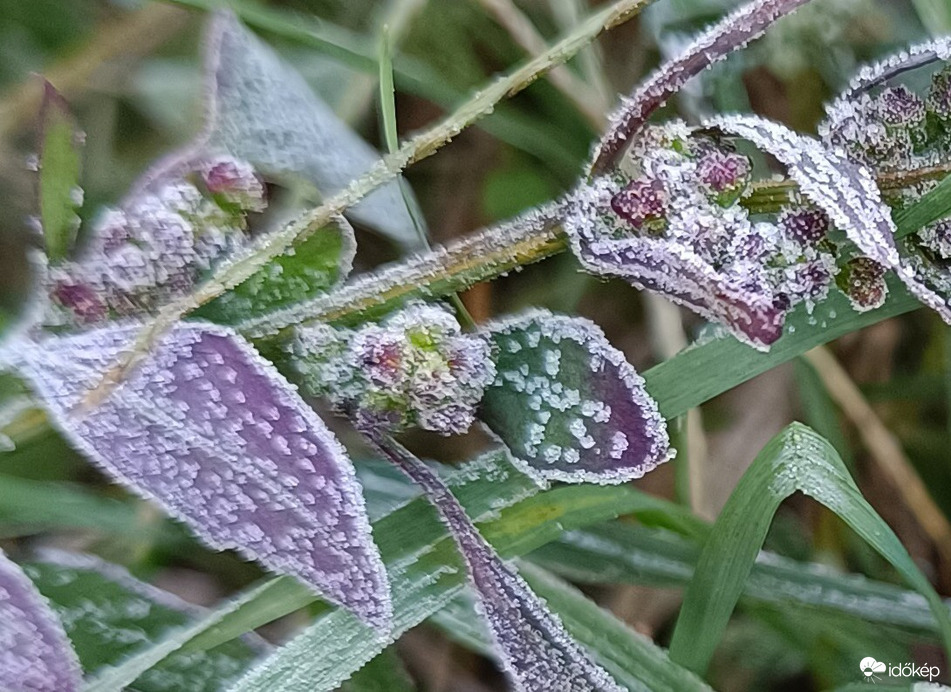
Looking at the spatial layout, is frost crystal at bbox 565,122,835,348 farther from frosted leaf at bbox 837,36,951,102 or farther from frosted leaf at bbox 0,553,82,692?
frosted leaf at bbox 0,553,82,692

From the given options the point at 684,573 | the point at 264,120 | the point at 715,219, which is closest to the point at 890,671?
the point at 684,573

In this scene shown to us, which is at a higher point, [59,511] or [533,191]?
[533,191]

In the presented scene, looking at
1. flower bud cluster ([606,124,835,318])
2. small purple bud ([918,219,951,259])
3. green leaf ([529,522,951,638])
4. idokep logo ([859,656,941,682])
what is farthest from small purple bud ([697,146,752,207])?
idokep logo ([859,656,941,682])

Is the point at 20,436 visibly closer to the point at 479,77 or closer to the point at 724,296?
the point at 724,296

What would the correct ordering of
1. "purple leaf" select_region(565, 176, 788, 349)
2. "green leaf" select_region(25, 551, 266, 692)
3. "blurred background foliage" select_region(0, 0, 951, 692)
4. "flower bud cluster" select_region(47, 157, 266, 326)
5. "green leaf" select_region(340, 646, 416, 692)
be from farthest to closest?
"blurred background foliage" select_region(0, 0, 951, 692) < "green leaf" select_region(340, 646, 416, 692) < "green leaf" select_region(25, 551, 266, 692) < "flower bud cluster" select_region(47, 157, 266, 326) < "purple leaf" select_region(565, 176, 788, 349)

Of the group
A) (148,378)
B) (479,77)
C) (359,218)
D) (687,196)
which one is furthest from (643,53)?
(148,378)

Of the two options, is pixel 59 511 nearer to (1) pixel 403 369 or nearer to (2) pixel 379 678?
(2) pixel 379 678
